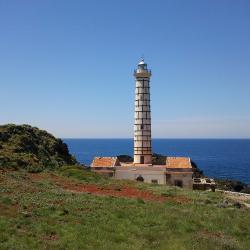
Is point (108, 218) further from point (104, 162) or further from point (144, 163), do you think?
point (144, 163)

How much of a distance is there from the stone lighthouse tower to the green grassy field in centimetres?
2261

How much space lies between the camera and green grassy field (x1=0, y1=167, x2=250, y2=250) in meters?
15.5

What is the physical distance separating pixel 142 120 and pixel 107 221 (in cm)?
3046

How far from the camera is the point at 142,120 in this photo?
159ft

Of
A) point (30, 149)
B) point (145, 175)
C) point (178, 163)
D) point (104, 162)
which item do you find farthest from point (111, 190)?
point (104, 162)

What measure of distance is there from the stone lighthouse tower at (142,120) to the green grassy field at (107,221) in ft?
74.2

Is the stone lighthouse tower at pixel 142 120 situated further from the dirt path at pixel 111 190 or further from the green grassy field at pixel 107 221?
the green grassy field at pixel 107 221

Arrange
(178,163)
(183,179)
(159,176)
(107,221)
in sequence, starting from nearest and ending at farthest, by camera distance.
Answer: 1. (107,221)
2. (183,179)
3. (159,176)
4. (178,163)

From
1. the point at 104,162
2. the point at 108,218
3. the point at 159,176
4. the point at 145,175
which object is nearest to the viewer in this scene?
the point at 108,218

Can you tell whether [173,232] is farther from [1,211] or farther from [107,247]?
[1,211]

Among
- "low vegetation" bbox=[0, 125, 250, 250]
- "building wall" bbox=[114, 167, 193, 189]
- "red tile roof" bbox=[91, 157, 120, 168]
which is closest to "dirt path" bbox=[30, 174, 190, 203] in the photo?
"low vegetation" bbox=[0, 125, 250, 250]

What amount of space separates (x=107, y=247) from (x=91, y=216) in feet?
13.1

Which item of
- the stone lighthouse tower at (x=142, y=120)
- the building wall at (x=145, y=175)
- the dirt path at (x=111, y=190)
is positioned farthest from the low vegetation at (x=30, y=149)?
the stone lighthouse tower at (x=142, y=120)

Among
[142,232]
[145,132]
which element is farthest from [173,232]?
[145,132]
